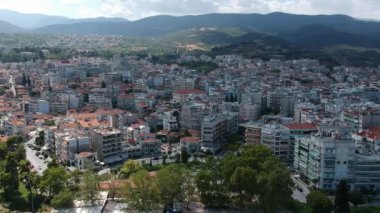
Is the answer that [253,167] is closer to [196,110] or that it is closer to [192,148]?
[192,148]

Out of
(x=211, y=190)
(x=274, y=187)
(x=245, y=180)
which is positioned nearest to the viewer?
(x=274, y=187)

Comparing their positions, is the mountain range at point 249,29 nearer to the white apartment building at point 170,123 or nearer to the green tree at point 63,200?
the white apartment building at point 170,123

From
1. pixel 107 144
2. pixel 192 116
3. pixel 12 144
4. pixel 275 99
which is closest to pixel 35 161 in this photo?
pixel 12 144

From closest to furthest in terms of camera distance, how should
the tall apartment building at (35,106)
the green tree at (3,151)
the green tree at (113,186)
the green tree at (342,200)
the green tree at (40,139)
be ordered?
the green tree at (342,200) → the green tree at (113,186) → the green tree at (3,151) → the green tree at (40,139) → the tall apartment building at (35,106)

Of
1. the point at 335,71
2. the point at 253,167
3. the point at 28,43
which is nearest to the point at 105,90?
the point at 253,167

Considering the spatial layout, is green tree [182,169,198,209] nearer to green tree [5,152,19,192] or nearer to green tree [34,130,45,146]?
green tree [5,152,19,192]

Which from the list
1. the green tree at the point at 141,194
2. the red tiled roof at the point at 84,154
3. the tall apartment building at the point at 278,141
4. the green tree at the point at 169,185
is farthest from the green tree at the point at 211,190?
the red tiled roof at the point at 84,154

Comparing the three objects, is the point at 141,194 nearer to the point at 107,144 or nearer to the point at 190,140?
the point at 107,144
